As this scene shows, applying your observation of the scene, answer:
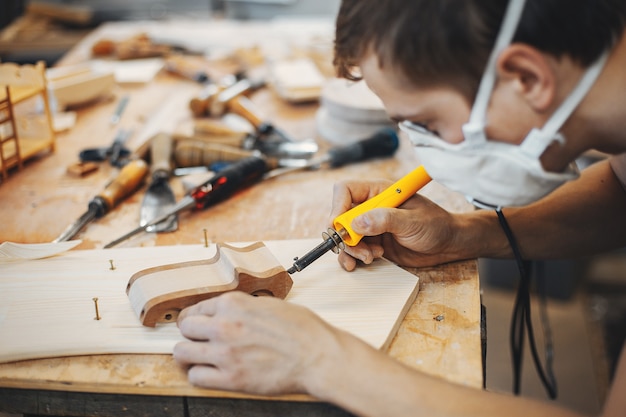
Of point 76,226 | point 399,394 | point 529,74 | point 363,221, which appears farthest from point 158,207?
point 529,74

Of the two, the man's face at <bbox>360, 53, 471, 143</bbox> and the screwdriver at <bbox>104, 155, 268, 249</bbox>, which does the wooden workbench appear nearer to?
the screwdriver at <bbox>104, 155, 268, 249</bbox>

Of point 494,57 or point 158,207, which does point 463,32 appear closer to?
point 494,57

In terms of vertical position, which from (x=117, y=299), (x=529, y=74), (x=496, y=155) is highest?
(x=529, y=74)

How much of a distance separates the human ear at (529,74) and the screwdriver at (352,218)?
1.11 ft

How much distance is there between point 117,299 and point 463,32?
84 cm

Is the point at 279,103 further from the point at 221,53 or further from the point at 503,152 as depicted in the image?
the point at 503,152

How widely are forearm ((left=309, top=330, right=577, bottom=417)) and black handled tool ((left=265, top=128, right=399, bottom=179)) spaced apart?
3.11 ft

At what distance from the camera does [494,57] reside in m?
0.95

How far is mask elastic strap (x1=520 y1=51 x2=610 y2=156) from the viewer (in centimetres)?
99

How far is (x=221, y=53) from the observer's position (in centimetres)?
287

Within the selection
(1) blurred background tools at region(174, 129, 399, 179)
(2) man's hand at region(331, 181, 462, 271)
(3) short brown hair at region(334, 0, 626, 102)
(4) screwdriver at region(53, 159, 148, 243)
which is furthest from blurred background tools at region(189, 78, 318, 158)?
(3) short brown hair at region(334, 0, 626, 102)

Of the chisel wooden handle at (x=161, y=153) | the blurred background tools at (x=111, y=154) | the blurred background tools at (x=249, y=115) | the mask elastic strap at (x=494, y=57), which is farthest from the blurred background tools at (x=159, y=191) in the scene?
the mask elastic strap at (x=494, y=57)

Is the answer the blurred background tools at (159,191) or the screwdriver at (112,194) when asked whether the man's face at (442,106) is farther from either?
the screwdriver at (112,194)

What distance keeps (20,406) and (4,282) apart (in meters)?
0.29
